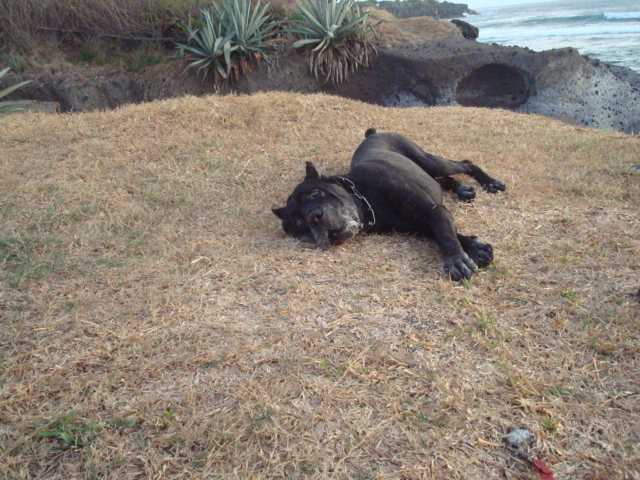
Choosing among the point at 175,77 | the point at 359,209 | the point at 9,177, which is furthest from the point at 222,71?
the point at 359,209

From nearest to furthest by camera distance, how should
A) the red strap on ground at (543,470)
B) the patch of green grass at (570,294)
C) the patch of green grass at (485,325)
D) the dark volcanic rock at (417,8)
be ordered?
the red strap on ground at (543,470) < the patch of green grass at (485,325) < the patch of green grass at (570,294) < the dark volcanic rock at (417,8)

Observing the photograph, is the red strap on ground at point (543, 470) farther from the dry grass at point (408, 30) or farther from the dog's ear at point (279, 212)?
the dry grass at point (408, 30)

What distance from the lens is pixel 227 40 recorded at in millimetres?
9750

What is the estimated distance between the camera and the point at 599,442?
7.52ft

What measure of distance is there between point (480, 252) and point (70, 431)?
2865 millimetres

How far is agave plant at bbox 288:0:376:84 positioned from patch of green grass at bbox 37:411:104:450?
9018 mm

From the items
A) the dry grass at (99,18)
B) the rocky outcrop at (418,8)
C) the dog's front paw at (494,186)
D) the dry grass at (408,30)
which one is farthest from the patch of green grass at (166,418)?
the rocky outcrop at (418,8)

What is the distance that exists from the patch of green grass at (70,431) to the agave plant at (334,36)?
902 cm

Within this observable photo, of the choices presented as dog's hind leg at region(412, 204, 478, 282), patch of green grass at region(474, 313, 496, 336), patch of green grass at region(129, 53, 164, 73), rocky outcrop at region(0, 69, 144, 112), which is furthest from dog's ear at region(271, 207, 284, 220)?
patch of green grass at region(129, 53, 164, 73)

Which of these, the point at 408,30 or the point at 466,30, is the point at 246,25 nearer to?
the point at 408,30

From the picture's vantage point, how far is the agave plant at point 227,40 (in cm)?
981

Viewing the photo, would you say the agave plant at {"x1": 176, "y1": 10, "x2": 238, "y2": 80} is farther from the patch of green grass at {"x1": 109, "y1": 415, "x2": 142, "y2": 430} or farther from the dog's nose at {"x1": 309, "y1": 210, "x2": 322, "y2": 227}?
the patch of green grass at {"x1": 109, "y1": 415, "x2": 142, "y2": 430}

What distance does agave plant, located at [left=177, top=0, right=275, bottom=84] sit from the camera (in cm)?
981

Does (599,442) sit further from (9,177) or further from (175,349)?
(9,177)
